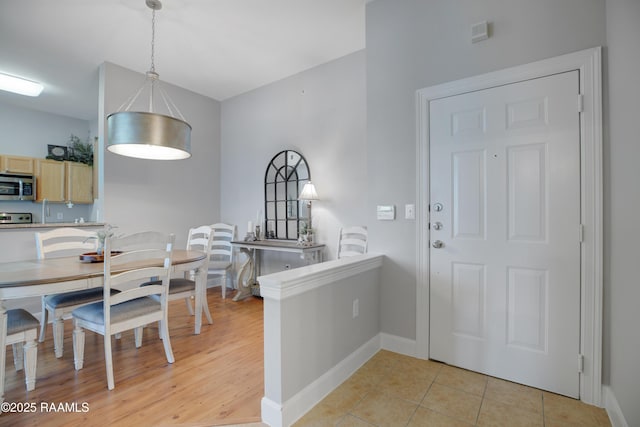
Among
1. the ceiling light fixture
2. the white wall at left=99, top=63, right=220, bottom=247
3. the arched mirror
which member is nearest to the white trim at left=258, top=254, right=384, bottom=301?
the arched mirror

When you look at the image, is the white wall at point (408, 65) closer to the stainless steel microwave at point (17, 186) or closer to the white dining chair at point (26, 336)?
the white dining chair at point (26, 336)

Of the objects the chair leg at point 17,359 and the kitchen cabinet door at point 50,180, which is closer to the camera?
the chair leg at point 17,359

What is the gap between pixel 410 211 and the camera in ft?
7.64

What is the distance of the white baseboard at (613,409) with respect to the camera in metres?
1.45

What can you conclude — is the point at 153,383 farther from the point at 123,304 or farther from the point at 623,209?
the point at 623,209

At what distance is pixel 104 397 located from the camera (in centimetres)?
186

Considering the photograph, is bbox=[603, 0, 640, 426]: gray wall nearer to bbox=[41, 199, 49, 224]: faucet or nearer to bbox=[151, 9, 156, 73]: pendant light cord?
bbox=[151, 9, 156, 73]: pendant light cord

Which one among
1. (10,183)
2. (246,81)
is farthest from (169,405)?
(10,183)

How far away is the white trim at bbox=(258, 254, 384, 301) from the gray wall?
1392 millimetres

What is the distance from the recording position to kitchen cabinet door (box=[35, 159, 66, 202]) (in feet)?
15.6

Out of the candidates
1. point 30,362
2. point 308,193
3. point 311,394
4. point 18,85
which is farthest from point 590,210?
point 18,85

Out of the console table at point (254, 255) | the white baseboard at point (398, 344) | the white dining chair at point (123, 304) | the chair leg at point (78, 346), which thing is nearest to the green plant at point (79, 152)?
the console table at point (254, 255)

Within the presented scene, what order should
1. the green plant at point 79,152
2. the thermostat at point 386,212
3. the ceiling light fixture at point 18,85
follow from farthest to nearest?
1. the green plant at point 79,152
2. the ceiling light fixture at point 18,85
3. the thermostat at point 386,212

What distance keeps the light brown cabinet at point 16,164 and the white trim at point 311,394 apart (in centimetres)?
552
